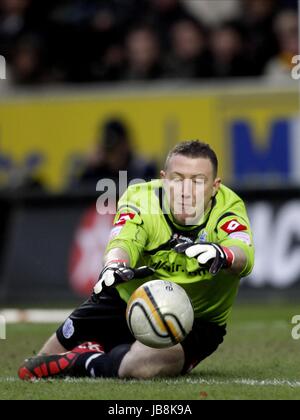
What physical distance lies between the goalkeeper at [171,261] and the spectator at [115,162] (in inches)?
283

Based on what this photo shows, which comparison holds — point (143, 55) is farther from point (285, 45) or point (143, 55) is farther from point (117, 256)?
point (117, 256)

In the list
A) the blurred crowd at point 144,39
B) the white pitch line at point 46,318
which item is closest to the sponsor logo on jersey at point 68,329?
the white pitch line at point 46,318

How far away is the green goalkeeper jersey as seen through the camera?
7363 mm

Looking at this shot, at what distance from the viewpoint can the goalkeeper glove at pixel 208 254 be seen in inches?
266

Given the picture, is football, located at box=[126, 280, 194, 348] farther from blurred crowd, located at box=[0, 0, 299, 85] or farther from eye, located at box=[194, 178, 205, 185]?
blurred crowd, located at box=[0, 0, 299, 85]

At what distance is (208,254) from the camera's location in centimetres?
676

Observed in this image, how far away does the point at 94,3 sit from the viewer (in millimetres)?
18047

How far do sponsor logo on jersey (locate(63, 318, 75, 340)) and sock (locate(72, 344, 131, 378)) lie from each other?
0.31 m

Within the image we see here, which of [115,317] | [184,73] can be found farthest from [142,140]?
[115,317]

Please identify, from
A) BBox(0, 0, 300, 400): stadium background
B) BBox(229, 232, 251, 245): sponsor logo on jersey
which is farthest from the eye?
BBox(0, 0, 300, 400): stadium background

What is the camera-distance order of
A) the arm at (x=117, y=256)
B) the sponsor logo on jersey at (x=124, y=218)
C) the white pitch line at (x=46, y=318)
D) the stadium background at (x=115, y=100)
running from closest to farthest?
the arm at (x=117, y=256) → the sponsor logo on jersey at (x=124, y=218) → the white pitch line at (x=46, y=318) → the stadium background at (x=115, y=100)

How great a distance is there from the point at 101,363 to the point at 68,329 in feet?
1.57

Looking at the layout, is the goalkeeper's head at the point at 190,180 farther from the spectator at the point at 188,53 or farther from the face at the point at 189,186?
the spectator at the point at 188,53
